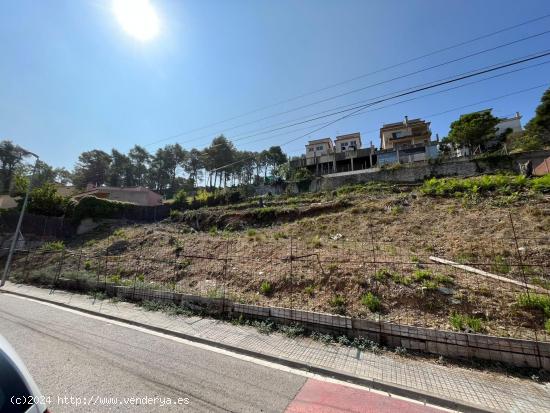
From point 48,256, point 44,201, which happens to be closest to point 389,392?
point 48,256

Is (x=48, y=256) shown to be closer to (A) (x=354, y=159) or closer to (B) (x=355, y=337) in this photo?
(B) (x=355, y=337)

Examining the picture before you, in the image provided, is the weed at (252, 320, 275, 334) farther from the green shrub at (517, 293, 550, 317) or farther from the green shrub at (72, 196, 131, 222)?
the green shrub at (72, 196, 131, 222)

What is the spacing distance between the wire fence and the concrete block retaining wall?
0.29 m

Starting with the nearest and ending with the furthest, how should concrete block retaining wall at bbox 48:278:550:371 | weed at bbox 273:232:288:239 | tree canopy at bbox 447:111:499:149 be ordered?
concrete block retaining wall at bbox 48:278:550:371
weed at bbox 273:232:288:239
tree canopy at bbox 447:111:499:149

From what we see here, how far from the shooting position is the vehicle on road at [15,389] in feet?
4.49

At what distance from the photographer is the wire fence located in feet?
16.3

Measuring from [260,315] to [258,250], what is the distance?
15.0 feet

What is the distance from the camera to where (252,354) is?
4.75m

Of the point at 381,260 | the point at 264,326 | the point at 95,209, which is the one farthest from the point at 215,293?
the point at 95,209

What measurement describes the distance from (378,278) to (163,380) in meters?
5.11

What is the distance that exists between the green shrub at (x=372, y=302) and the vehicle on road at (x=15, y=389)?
5449 millimetres

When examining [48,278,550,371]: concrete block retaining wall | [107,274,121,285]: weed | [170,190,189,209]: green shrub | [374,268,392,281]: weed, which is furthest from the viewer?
[170,190,189,209]: green shrub

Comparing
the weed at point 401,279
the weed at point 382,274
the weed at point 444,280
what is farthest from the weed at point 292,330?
the weed at point 444,280

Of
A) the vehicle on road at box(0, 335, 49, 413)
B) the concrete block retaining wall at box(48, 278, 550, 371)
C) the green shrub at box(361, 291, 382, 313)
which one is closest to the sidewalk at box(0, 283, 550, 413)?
the concrete block retaining wall at box(48, 278, 550, 371)
